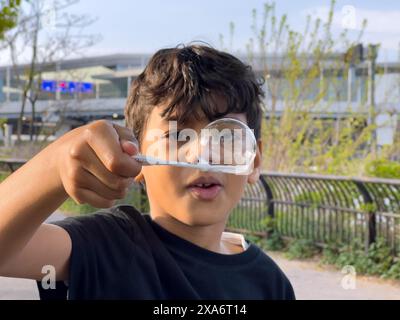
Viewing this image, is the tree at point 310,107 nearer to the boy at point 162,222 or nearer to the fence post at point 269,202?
the fence post at point 269,202

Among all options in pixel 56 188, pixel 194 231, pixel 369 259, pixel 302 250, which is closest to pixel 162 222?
pixel 194 231

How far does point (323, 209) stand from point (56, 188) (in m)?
4.14

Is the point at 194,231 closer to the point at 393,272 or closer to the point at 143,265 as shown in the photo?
the point at 143,265

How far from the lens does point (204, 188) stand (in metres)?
1.01

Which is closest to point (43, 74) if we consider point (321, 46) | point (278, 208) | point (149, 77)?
point (321, 46)

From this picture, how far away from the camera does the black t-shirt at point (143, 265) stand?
98 cm

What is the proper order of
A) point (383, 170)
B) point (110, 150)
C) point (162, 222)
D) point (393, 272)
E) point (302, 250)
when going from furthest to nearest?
point (383, 170), point (302, 250), point (393, 272), point (162, 222), point (110, 150)

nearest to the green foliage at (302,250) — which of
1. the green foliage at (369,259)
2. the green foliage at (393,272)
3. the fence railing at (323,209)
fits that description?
the fence railing at (323,209)

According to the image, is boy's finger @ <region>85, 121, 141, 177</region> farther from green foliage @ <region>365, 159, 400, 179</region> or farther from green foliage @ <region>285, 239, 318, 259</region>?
green foliage @ <region>365, 159, 400, 179</region>

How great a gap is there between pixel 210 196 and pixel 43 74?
333 inches

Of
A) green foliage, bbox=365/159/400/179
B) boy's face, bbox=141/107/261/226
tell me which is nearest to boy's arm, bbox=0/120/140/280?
Answer: boy's face, bbox=141/107/261/226

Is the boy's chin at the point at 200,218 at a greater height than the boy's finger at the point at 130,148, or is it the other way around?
the boy's finger at the point at 130,148

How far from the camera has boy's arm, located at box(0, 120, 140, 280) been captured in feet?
2.25

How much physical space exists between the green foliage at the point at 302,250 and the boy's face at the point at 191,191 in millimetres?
3686
